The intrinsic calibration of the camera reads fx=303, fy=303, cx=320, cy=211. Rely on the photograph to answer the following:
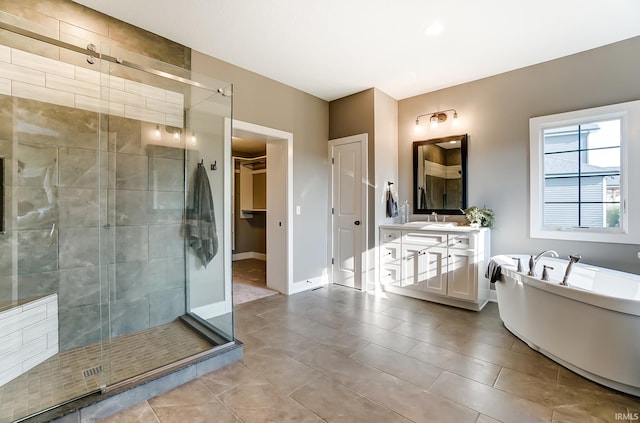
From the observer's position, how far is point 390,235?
409cm

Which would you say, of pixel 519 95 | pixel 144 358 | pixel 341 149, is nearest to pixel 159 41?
pixel 341 149

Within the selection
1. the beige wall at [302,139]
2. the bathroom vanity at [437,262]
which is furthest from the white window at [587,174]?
the beige wall at [302,139]

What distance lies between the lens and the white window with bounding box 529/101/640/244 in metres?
2.96

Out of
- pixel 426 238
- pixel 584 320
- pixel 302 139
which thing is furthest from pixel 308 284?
pixel 584 320

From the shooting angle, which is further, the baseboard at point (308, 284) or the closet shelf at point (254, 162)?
the closet shelf at point (254, 162)

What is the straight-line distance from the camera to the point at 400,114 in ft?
15.1

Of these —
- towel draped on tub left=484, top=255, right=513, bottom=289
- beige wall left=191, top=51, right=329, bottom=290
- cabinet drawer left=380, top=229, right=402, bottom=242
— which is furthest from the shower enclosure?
towel draped on tub left=484, top=255, right=513, bottom=289

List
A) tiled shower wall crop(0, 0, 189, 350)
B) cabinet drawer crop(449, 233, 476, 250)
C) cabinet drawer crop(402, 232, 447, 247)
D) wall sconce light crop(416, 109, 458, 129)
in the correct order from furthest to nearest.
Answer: wall sconce light crop(416, 109, 458, 129)
cabinet drawer crop(402, 232, 447, 247)
cabinet drawer crop(449, 233, 476, 250)
tiled shower wall crop(0, 0, 189, 350)

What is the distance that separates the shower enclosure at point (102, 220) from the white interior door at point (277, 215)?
1084 millimetres

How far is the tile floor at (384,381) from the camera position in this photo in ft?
5.78

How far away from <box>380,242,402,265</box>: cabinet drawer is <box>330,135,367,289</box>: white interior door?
0.90 feet

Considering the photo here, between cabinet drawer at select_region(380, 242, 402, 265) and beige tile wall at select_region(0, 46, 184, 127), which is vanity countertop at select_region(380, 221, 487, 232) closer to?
cabinet drawer at select_region(380, 242, 402, 265)

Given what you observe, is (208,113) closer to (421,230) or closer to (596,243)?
(421,230)

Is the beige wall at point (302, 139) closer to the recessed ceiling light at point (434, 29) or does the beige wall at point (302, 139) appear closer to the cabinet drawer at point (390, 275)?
the cabinet drawer at point (390, 275)
